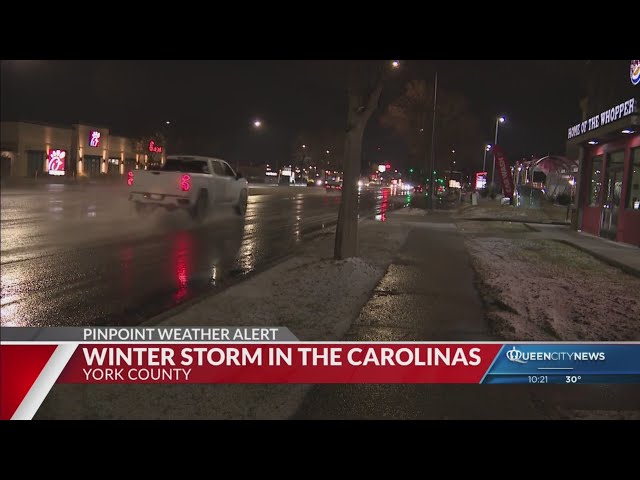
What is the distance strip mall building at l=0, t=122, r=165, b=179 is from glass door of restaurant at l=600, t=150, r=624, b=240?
14.2 m

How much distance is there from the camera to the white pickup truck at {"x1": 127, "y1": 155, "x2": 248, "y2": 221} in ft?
47.8

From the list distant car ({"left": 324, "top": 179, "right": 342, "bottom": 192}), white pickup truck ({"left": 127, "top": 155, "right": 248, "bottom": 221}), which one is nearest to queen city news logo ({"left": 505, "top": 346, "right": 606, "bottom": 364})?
white pickup truck ({"left": 127, "top": 155, "right": 248, "bottom": 221})

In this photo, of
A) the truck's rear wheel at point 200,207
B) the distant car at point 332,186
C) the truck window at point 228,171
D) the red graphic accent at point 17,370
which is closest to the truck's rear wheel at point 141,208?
the truck's rear wheel at point 200,207

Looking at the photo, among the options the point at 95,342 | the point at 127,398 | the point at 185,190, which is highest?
the point at 185,190

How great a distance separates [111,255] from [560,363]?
8.52 m

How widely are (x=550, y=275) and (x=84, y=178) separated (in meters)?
11.6

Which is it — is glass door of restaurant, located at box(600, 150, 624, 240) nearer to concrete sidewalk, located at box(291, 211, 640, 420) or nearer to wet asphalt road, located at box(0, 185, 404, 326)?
concrete sidewalk, located at box(291, 211, 640, 420)

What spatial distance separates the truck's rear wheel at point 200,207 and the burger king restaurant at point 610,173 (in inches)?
420

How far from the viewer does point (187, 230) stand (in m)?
14.6

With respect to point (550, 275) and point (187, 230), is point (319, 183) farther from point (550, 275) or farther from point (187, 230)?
point (550, 275)

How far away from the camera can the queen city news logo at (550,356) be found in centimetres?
427

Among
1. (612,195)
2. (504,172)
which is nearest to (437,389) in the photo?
(612,195)

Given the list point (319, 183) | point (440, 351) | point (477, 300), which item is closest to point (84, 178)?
point (477, 300)

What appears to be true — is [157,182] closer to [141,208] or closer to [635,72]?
[141,208]
